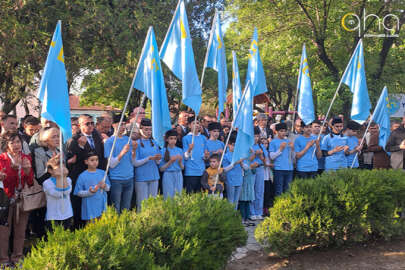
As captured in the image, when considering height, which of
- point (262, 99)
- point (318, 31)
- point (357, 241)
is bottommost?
point (357, 241)

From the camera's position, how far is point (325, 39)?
17203 millimetres

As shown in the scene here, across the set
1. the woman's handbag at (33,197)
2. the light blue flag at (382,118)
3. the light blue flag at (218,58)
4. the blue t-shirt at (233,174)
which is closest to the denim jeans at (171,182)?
the blue t-shirt at (233,174)

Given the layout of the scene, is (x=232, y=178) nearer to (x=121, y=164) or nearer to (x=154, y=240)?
(x=121, y=164)

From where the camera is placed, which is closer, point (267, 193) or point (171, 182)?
point (171, 182)

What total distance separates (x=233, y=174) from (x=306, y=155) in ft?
6.18

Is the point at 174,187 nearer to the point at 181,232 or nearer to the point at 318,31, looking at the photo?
the point at 181,232

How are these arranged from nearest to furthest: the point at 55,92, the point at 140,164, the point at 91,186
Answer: the point at 55,92 → the point at 91,186 → the point at 140,164

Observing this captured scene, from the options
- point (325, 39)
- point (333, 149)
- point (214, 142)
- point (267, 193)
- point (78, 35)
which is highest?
point (325, 39)

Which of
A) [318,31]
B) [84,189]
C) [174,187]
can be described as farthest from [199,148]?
[318,31]

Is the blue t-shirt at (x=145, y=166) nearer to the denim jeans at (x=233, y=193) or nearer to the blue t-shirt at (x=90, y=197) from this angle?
the blue t-shirt at (x=90, y=197)

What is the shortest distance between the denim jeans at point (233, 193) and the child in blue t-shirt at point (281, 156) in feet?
3.50

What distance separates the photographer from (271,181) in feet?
28.3

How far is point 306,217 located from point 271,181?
10.7 ft

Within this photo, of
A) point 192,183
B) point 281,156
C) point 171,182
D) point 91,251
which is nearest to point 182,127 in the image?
point 192,183
